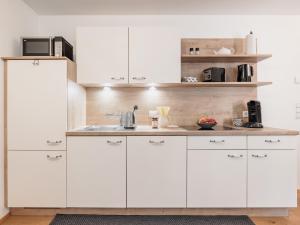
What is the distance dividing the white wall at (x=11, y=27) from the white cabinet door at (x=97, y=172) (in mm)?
670

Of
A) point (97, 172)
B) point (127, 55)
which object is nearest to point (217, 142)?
point (97, 172)

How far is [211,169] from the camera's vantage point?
243 centimetres

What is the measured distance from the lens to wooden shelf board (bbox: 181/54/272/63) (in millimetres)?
2771

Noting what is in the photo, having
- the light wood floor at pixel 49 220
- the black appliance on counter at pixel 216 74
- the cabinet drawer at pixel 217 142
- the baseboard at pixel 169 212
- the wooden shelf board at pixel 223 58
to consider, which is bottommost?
the light wood floor at pixel 49 220

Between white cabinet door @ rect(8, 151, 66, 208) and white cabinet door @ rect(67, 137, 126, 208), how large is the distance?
0.10 metres

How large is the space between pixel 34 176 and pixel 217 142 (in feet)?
6.16

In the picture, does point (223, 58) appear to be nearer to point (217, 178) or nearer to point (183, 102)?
point (183, 102)

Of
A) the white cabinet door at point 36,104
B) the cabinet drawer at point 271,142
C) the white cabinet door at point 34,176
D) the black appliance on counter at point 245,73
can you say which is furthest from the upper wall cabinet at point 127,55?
the cabinet drawer at point 271,142

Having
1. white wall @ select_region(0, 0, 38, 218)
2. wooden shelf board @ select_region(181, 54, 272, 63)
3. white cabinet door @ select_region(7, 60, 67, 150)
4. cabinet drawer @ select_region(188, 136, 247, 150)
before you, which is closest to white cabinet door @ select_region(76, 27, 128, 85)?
white cabinet door @ select_region(7, 60, 67, 150)

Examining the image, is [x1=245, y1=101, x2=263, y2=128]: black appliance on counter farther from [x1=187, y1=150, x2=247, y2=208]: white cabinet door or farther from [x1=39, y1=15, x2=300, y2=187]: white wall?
[x1=187, y1=150, x2=247, y2=208]: white cabinet door

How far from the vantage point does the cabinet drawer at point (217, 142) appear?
2.42 m

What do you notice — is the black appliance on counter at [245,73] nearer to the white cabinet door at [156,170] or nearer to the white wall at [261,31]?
the white wall at [261,31]

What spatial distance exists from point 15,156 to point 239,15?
3.09 metres

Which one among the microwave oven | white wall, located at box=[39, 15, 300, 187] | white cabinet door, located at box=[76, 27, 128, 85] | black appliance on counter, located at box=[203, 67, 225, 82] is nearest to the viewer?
the microwave oven
